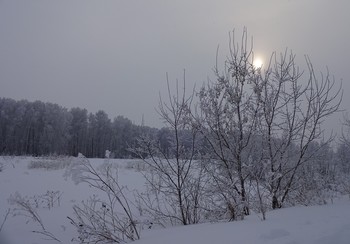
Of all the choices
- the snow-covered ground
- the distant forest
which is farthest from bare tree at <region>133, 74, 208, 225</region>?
the distant forest

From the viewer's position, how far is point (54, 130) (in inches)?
2288

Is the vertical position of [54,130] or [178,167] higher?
[54,130]

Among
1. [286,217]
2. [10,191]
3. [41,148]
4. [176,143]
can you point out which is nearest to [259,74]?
[176,143]

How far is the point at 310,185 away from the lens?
7.37 meters

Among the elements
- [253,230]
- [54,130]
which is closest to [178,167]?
[253,230]

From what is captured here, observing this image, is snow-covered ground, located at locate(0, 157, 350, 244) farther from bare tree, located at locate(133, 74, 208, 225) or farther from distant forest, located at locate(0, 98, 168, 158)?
distant forest, located at locate(0, 98, 168, 158)

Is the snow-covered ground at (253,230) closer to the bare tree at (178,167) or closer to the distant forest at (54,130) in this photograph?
the bare tree at (178,167)

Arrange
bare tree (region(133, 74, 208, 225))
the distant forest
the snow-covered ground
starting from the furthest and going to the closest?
1. the distant forest
2. bare tree (region(133, 74, 208, 225))
3. the snow-covered ground

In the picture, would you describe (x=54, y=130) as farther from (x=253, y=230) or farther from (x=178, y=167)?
(x=253, y=230)

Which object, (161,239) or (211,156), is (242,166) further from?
(161,239)

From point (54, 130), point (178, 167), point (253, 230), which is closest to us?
point (253, 230)

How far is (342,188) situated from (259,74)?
412cm

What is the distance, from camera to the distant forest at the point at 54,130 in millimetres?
57062

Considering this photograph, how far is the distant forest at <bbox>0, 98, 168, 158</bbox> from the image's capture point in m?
57.1
